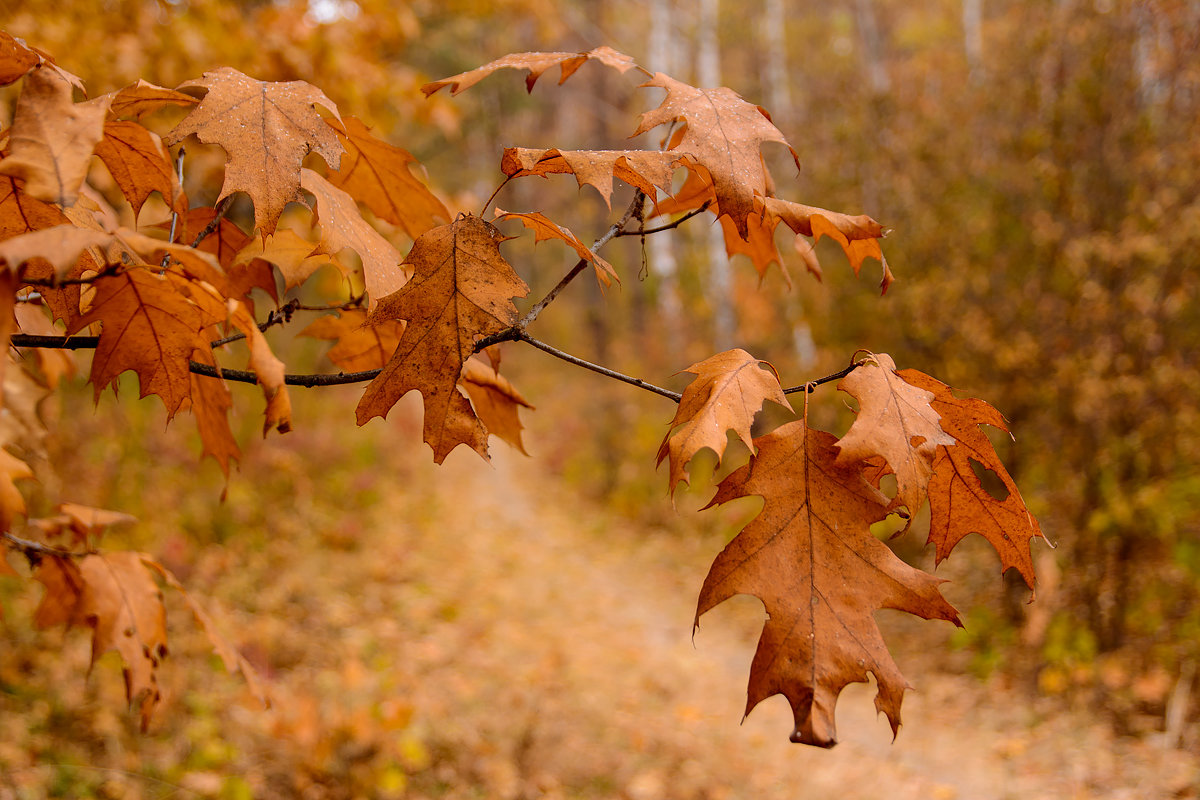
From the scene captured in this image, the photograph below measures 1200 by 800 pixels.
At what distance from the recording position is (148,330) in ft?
2.81

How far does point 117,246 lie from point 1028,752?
4.90 metres

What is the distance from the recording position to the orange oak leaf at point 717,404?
2.56 feet

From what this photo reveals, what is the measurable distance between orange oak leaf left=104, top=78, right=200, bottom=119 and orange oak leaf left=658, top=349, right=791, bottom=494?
0.75 meters

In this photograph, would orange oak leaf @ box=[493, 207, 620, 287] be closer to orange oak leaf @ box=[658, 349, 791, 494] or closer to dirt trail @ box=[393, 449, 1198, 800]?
orange oak leaf @ box=[658, 349, 791, 494]

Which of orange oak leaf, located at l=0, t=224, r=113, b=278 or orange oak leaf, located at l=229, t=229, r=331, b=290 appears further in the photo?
orange oak leaf, located at l=229, t=229, r=331, b=290

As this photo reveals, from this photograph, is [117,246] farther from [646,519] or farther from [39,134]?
[646,519]

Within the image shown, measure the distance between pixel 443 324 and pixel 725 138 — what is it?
0.41m

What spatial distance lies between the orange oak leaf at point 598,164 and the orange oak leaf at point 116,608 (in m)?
1.03

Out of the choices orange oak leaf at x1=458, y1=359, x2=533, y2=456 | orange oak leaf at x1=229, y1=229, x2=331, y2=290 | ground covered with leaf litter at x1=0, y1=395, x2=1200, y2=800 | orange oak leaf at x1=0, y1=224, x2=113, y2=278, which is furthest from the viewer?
ground covered with leaf litter at x1=0, y1=395, x2=1200, y2=800

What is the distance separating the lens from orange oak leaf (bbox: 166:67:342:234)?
84 cm

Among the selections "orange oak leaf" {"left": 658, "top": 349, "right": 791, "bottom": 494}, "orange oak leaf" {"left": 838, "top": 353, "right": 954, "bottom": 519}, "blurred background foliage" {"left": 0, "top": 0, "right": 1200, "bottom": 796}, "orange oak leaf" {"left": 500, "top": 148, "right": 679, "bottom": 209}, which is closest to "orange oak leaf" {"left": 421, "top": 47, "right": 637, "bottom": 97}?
"orange oak leaf" {"left": 500, "top": 148, "right": 679, "bottom": 209}

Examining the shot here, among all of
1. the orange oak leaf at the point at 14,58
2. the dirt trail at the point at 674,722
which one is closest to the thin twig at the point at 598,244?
the orange oak leaf at the point at 14,58

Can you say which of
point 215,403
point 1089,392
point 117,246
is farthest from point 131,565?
point 1089,392

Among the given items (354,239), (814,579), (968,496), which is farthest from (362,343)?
(968,496)
